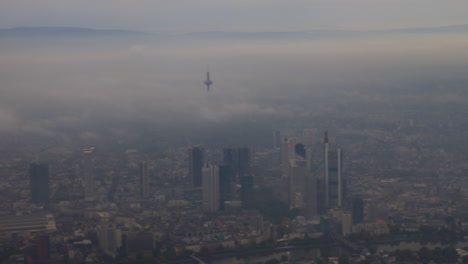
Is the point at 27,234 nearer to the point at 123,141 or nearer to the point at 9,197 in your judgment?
the point at 9,197

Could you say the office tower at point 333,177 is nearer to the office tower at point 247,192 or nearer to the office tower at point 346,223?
the office tower at point 346,223

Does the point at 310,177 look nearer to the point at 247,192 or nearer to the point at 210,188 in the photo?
the point at 247,192

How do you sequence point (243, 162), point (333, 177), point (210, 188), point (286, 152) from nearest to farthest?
point (333, 177), point (210, 188), point (243, 162), point (286, 152)

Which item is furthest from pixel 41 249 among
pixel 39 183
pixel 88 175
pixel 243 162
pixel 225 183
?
pixel 243 162

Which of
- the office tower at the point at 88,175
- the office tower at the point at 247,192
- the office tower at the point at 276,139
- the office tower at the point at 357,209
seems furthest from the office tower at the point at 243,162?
the office tower at the point at 88,175

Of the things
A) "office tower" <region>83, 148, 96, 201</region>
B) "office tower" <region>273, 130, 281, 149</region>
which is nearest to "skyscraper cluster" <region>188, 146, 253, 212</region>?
"office tower" <region>273, 130, 281, 149</region>

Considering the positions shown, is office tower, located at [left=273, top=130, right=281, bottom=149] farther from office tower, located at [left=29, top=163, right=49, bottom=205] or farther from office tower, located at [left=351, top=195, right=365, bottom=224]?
office tower, located at [left=29, top=163, right=49, bottom=205]
